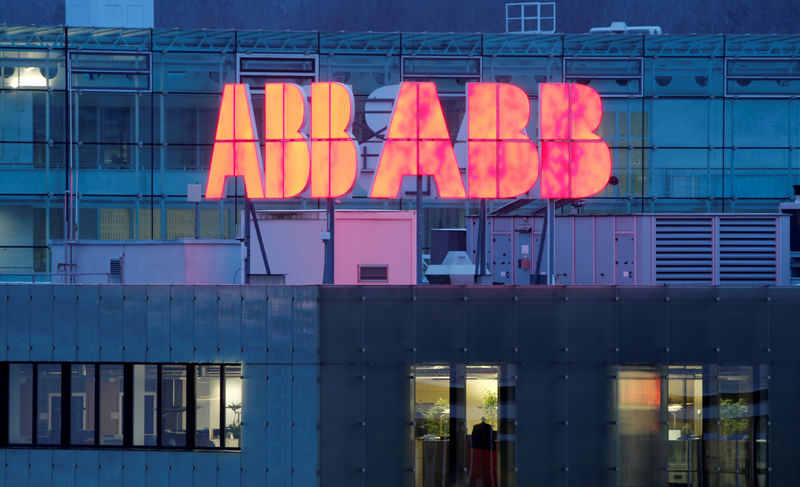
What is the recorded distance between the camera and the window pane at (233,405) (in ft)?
85.7

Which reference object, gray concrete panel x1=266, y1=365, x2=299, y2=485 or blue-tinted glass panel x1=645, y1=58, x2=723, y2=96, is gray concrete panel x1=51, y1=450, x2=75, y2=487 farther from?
blue-tinted glass panel x1=645, y1=58, x2=723, y2=96

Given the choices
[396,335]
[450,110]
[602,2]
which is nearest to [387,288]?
[396,335]

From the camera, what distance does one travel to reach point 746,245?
31.8 metres

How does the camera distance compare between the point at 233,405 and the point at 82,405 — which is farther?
the point at 82,405

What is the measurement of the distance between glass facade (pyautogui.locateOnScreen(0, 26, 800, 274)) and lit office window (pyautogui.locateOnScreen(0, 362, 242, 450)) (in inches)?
1359

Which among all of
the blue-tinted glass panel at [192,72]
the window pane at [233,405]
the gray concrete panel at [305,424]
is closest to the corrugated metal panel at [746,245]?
the gray concrete panel at [305,424]

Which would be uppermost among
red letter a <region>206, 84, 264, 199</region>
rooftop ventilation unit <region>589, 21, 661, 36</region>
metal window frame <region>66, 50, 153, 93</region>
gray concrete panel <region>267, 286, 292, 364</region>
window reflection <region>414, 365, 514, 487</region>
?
rooftop ventilation unit <region>589, 21, 661, 36</region>

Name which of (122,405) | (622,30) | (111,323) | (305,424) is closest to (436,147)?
(305,424)

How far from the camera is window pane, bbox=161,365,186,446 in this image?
26.4 m

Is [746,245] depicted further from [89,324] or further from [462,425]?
[89,324]

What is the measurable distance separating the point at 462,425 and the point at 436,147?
24.0 ft

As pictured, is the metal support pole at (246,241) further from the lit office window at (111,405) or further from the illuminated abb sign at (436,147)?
the lit office window at (111,405)

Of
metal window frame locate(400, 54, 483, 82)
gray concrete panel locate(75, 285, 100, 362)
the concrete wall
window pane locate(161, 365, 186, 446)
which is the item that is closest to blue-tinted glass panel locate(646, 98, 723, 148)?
metal window frame locate(400, 54, 483, 82)

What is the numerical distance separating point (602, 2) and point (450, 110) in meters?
116
